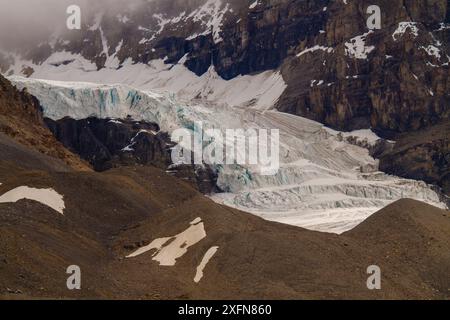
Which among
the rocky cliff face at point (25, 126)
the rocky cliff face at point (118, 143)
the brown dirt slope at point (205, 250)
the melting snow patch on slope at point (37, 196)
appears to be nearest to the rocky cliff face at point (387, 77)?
the rocky cliff face at point (118, 143)

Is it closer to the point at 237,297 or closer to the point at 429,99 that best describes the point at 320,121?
the point at 429,99

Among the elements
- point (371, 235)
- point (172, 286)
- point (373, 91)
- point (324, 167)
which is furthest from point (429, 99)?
point (172, 286)

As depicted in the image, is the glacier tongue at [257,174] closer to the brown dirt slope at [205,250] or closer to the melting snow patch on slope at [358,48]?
the melting snow patch on slope at [358,48]

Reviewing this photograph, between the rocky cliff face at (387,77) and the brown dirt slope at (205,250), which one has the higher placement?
the rocky cliff face at (387,77)

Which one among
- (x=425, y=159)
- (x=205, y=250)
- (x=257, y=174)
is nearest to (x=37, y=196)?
(x=205, y=250)

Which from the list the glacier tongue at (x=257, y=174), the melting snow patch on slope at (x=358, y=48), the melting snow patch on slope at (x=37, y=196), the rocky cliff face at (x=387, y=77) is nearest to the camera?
the melting snow patch on slope at (x=37, y=196)
